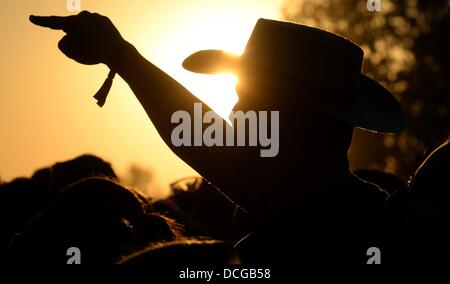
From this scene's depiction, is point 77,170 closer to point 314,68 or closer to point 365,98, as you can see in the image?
point 365,98

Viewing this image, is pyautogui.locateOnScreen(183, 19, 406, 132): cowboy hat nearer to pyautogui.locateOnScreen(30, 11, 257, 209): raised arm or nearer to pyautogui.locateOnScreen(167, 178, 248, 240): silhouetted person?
pyautogui.locateOnScreen(30, 11, 257, 209): raised arm

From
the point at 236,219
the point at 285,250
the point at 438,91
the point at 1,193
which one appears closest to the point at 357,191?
the point at 285,250

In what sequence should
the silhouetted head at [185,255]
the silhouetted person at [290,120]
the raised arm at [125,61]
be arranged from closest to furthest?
the silhouetted head at [185,255] → the silhouetted person at [290,120] → the raised arm at [125,61]

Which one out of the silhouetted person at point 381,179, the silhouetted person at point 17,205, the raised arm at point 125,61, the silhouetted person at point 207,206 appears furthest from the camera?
the silhouetted person at point 381,179

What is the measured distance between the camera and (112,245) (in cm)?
330

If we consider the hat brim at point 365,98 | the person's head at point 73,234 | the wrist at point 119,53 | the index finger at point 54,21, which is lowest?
the person's head at point 73,234

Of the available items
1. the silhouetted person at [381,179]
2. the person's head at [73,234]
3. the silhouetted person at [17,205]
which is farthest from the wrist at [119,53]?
the silhouetted person at [381,179]

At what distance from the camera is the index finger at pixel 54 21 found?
12.2ft

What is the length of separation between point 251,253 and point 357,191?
16.8 inches

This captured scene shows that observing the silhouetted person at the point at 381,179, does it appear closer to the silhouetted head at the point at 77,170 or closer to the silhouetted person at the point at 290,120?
the silhouetted head at the point at 77,170
